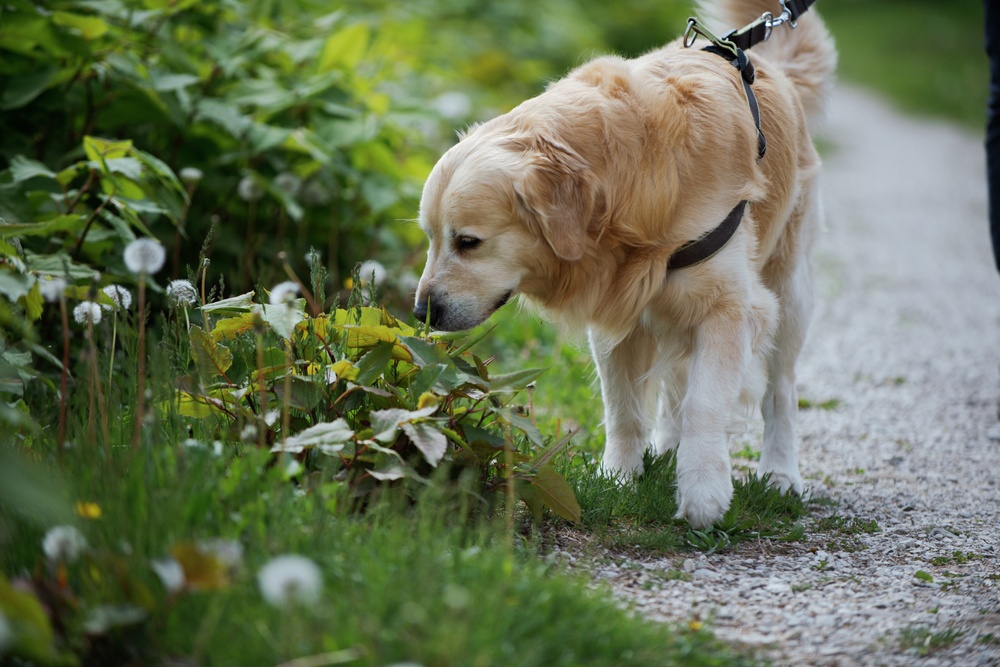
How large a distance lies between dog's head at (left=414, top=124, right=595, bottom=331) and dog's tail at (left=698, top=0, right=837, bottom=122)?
166cm

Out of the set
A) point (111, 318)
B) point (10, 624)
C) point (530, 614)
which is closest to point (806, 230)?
point (530, 614)

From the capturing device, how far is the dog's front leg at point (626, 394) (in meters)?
3.59

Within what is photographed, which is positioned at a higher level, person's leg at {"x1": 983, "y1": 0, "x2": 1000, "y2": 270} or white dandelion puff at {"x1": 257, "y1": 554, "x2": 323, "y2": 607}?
person's leg at {"x1": 983, "y1": 0, "x2": 1000, "y2": 270}

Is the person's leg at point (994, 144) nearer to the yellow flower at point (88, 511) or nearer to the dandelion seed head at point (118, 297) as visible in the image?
the dandelion seed head at point (118, 297)

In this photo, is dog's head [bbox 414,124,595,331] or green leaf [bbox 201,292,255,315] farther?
dog's head [bbox 414,124,595,331]

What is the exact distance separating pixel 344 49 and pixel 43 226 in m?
2.92

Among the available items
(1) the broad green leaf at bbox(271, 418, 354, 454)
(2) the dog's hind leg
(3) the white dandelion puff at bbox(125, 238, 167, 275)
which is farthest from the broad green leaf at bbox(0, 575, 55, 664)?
(2) the dog's hind leg

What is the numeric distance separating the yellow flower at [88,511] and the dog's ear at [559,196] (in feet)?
5.10

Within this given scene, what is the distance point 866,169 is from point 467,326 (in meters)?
11.6

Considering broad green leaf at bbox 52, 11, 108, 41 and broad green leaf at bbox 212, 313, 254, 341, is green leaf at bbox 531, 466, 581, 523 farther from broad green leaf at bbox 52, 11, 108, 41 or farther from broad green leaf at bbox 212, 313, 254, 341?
broad green leaf at bbox 52, 11, 108, 41

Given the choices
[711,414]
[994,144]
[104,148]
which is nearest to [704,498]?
[711,414]

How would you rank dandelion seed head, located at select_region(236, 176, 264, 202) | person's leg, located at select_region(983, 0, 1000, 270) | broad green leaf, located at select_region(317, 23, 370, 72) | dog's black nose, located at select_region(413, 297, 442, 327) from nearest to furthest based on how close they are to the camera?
dog's black nose, located at select_region(413, 297, 442, 327) → dandelion seed head, located at select_region(236, 176, 264, 202) → person's leg, located at select_region(983, 0, 1000, 270) → broad green leaf, located at select_region(317, 23, 370, 72)

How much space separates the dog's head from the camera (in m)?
3.03

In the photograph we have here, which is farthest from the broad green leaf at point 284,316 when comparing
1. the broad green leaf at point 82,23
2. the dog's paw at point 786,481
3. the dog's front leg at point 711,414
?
the broad green leaf at point 82,23
